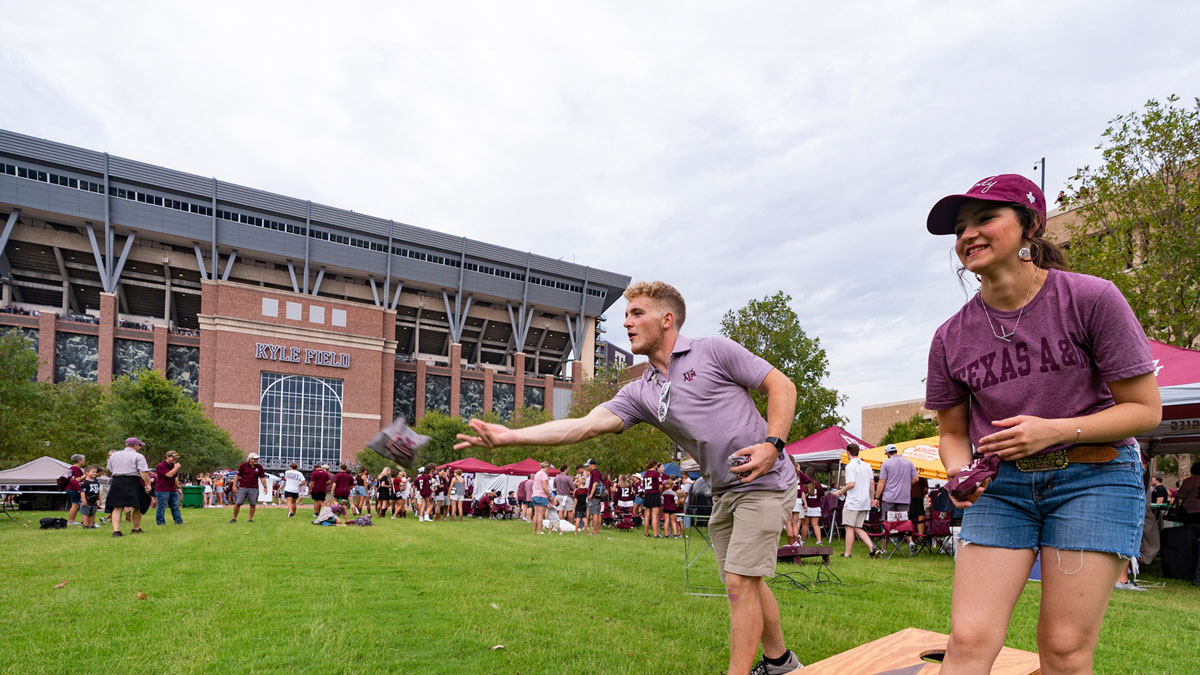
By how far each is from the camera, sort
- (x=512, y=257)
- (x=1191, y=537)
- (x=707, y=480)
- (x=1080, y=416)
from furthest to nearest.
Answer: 1. (x=512, y=257)
2. (x=1191, y=537)
3. (x=707, y=480)
4. (x=1080, y=416)

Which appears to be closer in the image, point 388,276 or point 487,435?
point 487,435

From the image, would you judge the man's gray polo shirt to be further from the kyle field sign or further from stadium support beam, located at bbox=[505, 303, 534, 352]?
stadium support beam, located at bbox=[505, 303, 534, 352]

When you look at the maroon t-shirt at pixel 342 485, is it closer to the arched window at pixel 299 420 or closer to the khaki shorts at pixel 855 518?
the khaki shorts at pixel 855 518

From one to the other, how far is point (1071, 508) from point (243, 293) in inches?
2896

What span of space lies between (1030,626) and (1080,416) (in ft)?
16.6

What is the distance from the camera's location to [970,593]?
7.06ft

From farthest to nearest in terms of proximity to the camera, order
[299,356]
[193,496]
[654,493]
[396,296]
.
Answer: [396,296], [299,356], [193,496], [654,493]

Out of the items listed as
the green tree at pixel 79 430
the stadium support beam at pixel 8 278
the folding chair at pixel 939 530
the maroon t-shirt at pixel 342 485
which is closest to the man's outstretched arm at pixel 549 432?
the folding chair at pixel 939 530

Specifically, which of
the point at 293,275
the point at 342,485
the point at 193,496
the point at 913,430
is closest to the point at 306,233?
the point at 293,275

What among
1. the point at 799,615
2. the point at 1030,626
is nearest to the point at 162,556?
the point at 799,615

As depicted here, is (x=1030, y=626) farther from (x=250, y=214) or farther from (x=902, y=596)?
(x=250, y=214)

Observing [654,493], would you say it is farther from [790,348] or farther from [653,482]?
[790,348]

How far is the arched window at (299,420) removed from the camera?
65.8 metres

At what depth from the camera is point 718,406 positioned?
3686 mm
